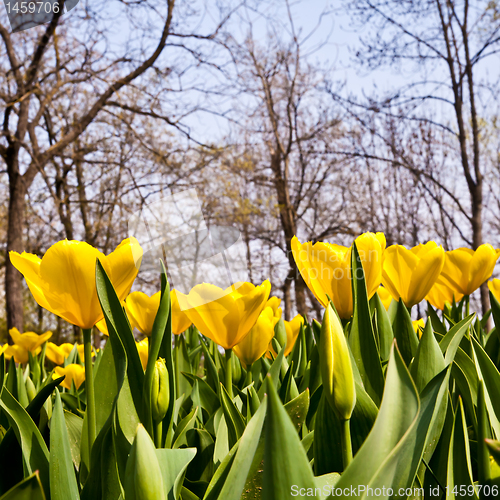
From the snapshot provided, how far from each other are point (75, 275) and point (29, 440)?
0.19m

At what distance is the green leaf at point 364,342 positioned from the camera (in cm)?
52

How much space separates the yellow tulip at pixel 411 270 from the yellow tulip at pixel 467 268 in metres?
0.24

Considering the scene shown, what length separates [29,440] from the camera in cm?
49

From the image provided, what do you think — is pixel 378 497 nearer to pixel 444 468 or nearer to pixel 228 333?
pixel 444 468

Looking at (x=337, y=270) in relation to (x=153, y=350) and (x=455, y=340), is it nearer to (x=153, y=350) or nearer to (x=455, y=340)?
(x=455, y=340)

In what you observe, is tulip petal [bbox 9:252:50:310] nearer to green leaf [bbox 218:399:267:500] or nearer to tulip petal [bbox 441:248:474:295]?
green leaf [bbox 218:399:267:500]

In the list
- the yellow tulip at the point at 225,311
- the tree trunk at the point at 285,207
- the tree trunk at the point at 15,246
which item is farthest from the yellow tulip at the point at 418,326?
the tree trunk at the point at 285,207

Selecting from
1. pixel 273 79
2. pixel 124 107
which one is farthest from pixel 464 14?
pixel 124 107

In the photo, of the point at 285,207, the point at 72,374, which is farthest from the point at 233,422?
the point at 285,207

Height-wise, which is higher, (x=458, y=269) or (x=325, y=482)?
(x=458, y=269)

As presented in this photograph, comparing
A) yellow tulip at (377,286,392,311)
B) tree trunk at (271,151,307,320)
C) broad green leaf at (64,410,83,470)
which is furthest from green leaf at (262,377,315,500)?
tree trunk at (271,151,307,320)

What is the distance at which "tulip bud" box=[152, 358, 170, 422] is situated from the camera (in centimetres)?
48

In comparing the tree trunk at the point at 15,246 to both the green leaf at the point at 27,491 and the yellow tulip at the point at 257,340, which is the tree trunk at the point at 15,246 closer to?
the yellow tulip at the point at 257,340

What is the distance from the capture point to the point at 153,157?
8.80 meters
